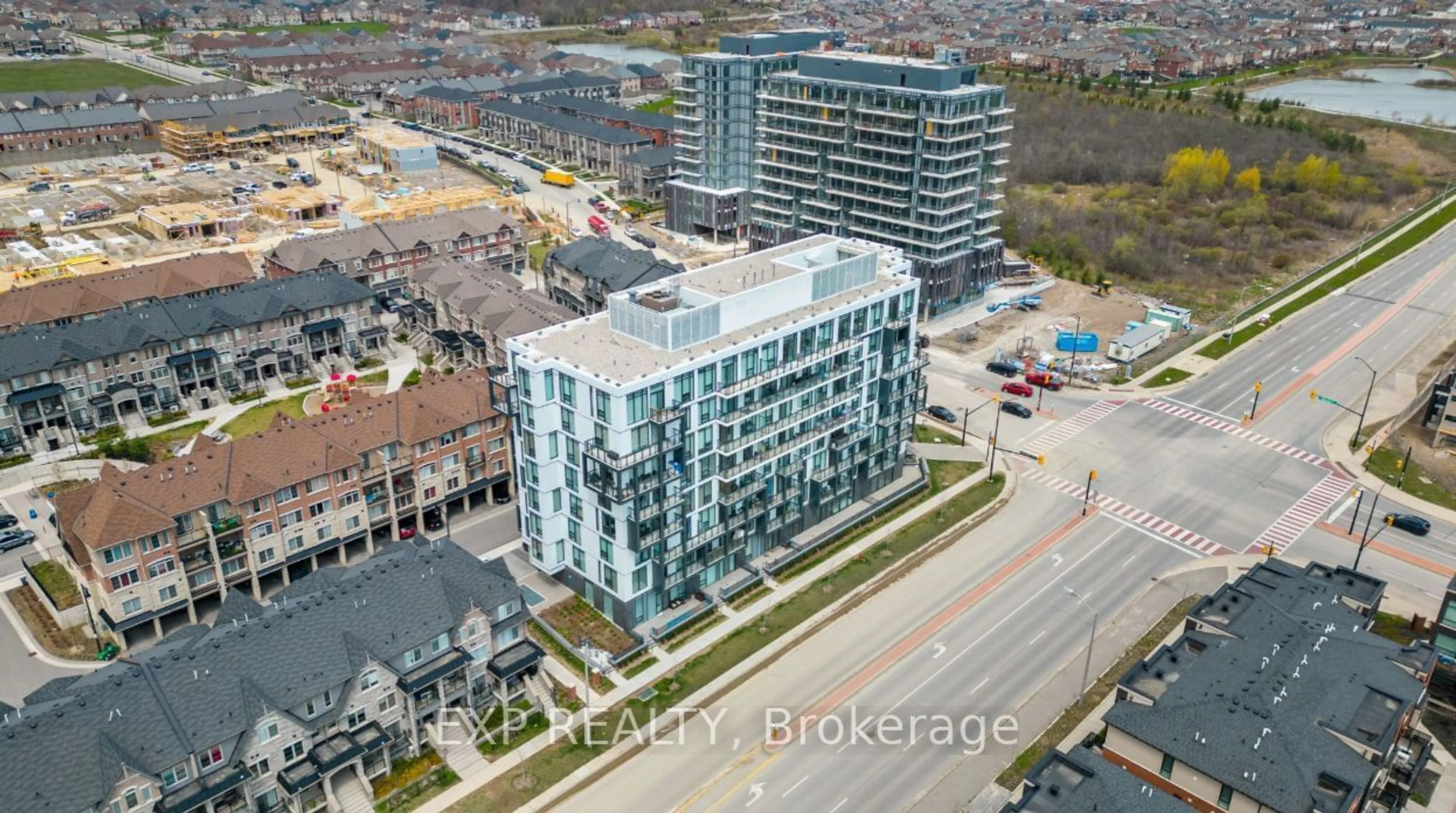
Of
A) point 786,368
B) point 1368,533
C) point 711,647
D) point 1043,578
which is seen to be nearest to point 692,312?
point 786,368

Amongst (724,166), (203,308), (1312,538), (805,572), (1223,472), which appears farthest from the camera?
(724,166)

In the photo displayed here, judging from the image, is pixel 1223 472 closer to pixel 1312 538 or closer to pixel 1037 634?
pixel 1312 538

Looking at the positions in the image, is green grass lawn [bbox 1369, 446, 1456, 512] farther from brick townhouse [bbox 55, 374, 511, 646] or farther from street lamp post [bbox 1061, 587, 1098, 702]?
brick townhouse [bbox 55, 374, 511, 646]

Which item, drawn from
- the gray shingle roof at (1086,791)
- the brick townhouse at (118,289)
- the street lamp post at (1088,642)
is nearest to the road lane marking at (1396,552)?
the street lamp post at (1088,642)

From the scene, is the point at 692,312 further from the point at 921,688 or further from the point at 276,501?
the point at 276,501

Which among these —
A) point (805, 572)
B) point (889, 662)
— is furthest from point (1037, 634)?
point (805, 572)
